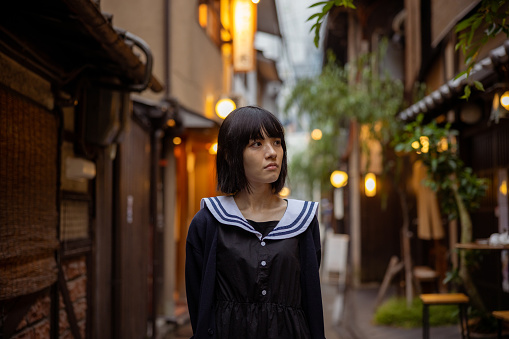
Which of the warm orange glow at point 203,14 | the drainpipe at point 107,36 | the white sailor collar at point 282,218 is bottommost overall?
the white sailor collar at point 282,218

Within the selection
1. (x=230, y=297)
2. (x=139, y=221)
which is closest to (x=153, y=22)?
(x=139, y=221)

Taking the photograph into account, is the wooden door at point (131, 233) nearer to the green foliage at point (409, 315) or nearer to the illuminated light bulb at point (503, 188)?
the green foliage at point (409, 315)

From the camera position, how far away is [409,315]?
9.95 m

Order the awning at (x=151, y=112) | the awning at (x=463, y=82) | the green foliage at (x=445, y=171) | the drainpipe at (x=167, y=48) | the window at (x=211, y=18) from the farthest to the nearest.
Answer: the window at (x=211, y=18), the drainpipe at (x=167, y=48), the awning at (x=151, y=112), the green foliage at (x=445, y=171), the awning at (x=463, y=82)

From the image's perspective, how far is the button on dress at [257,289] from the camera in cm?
285

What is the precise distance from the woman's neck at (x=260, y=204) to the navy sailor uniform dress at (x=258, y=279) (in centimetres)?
7

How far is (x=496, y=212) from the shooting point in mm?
8094

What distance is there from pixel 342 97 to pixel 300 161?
1393 cm

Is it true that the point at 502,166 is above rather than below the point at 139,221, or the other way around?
above

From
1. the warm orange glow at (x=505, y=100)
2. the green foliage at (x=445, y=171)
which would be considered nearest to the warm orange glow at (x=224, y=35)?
the green foliage at (x=445, y=171)

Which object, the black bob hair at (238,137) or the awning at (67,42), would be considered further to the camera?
the awning at (67,42)

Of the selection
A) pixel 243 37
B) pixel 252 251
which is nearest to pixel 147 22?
pixel 243 37

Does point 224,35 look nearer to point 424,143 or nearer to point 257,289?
point 424,143

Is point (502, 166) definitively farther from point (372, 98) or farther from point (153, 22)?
point (153, 22)
